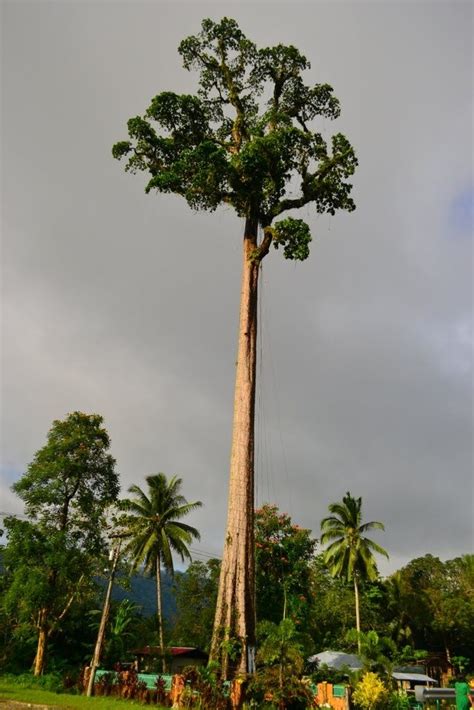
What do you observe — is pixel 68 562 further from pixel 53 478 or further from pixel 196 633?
pixel 196 633

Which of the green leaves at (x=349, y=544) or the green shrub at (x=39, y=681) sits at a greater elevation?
the green leaves at (x=349, y=544)

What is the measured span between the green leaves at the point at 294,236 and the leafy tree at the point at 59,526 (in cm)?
1511

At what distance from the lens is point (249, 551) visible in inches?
503

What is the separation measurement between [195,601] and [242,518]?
29.1 m

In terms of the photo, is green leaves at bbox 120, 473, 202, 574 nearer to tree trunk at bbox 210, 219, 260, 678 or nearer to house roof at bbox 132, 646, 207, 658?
house roof at bbox 132, 646, 207, 658

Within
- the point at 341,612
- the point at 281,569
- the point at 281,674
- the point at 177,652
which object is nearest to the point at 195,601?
the point at 177,652

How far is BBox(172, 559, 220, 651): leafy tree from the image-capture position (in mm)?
36906

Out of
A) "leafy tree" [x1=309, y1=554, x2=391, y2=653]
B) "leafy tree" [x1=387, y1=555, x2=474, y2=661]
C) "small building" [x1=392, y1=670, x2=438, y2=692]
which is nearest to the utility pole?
"small building" [x1=392, y1=670, x2=438, y2=692]

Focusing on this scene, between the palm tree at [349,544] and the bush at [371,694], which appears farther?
the palm tree at [349,544]

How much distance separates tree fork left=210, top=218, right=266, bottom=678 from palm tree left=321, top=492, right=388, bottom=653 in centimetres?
2387

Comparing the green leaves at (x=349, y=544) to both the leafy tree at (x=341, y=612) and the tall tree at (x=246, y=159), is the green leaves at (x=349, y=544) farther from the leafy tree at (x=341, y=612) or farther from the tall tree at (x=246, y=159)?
the tall tree at (x=246, y=159)

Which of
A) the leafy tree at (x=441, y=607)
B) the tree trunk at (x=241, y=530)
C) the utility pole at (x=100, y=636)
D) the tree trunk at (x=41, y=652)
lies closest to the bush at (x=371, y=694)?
the tree trunk at (x=241, y=530)

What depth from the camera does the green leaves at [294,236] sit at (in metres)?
15.7

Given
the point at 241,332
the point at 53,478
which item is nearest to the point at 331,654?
the point at 53,478
